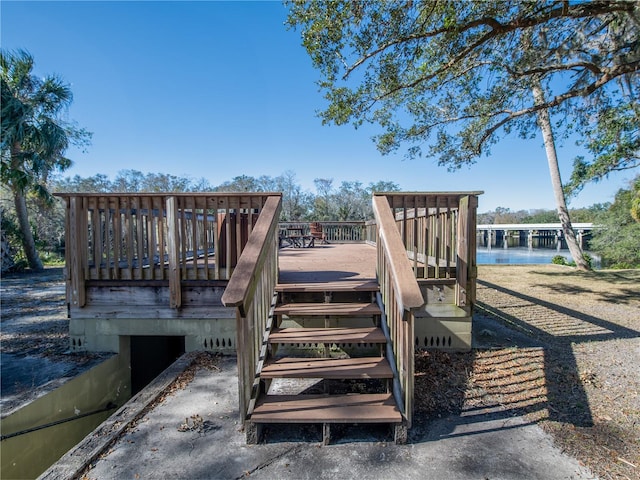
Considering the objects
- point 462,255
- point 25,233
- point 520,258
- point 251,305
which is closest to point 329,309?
point 251,305

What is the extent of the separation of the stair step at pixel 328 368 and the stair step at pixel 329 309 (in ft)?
1.65

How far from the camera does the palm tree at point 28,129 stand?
10.6 meters

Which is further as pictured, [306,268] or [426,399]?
[306,268]

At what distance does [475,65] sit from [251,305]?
7.44 metres

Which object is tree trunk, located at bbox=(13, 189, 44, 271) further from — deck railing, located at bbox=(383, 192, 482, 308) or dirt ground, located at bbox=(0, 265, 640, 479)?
deck railing, located at bbox=(383, 192, 482, 308)

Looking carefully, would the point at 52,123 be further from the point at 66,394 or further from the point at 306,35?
the point at 66,394

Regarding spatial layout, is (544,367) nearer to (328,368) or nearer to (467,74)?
(328,368)

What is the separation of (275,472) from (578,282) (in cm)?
1160

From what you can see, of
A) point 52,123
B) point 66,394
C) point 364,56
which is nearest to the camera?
point 66,394

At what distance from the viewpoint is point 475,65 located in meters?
6.85

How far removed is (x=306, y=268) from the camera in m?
5.01

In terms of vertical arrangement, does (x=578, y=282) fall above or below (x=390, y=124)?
below

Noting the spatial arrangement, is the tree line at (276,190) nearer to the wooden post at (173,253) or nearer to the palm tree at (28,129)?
the palm tree at (28,129)

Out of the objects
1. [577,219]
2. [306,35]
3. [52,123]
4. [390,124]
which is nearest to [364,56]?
[306,35]
